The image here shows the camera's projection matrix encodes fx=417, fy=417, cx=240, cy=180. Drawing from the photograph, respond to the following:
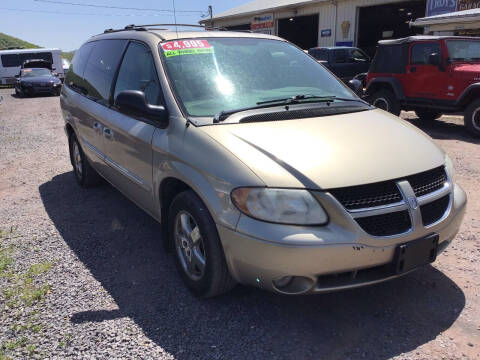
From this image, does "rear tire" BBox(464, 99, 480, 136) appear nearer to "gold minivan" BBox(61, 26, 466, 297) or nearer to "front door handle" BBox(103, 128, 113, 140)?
"gold minivan" BBox(61, 26, 466, 297)

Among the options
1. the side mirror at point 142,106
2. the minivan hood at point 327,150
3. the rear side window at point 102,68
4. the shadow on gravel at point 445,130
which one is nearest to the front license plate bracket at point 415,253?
the minivan hood at point 327,150

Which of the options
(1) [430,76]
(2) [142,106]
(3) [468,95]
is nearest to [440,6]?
(1) [430,76]

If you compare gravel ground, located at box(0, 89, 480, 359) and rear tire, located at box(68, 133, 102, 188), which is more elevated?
rear tire, located at box(68, 133, 102, 188)

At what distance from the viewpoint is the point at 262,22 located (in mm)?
26250

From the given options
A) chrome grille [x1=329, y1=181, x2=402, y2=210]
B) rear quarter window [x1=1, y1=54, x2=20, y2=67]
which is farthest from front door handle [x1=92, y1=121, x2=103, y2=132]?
rear quarter window [x1=1, y1=54, x2=20, y2=67]

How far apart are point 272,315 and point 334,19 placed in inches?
820

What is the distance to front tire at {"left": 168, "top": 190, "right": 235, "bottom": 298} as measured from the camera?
2.56 meters

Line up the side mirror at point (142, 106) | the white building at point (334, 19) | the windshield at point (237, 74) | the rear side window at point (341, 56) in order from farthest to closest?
1. the white building at point (334, 19)
2. the rear side window at point (341, 56)
3. the windshield at point (237, 74)
4. the side mirror at point (142, 106)

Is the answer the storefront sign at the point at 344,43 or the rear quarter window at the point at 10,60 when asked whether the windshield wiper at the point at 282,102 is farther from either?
the rear quarter window at the point at 10,60

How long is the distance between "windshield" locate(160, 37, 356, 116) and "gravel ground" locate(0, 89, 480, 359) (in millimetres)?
1378

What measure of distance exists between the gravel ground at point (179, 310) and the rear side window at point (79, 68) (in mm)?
1834

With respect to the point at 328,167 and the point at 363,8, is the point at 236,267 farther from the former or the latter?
the point at 363,8

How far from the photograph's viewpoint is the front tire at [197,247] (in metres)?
2.56

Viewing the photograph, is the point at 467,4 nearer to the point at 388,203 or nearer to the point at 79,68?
the point at 79,68
